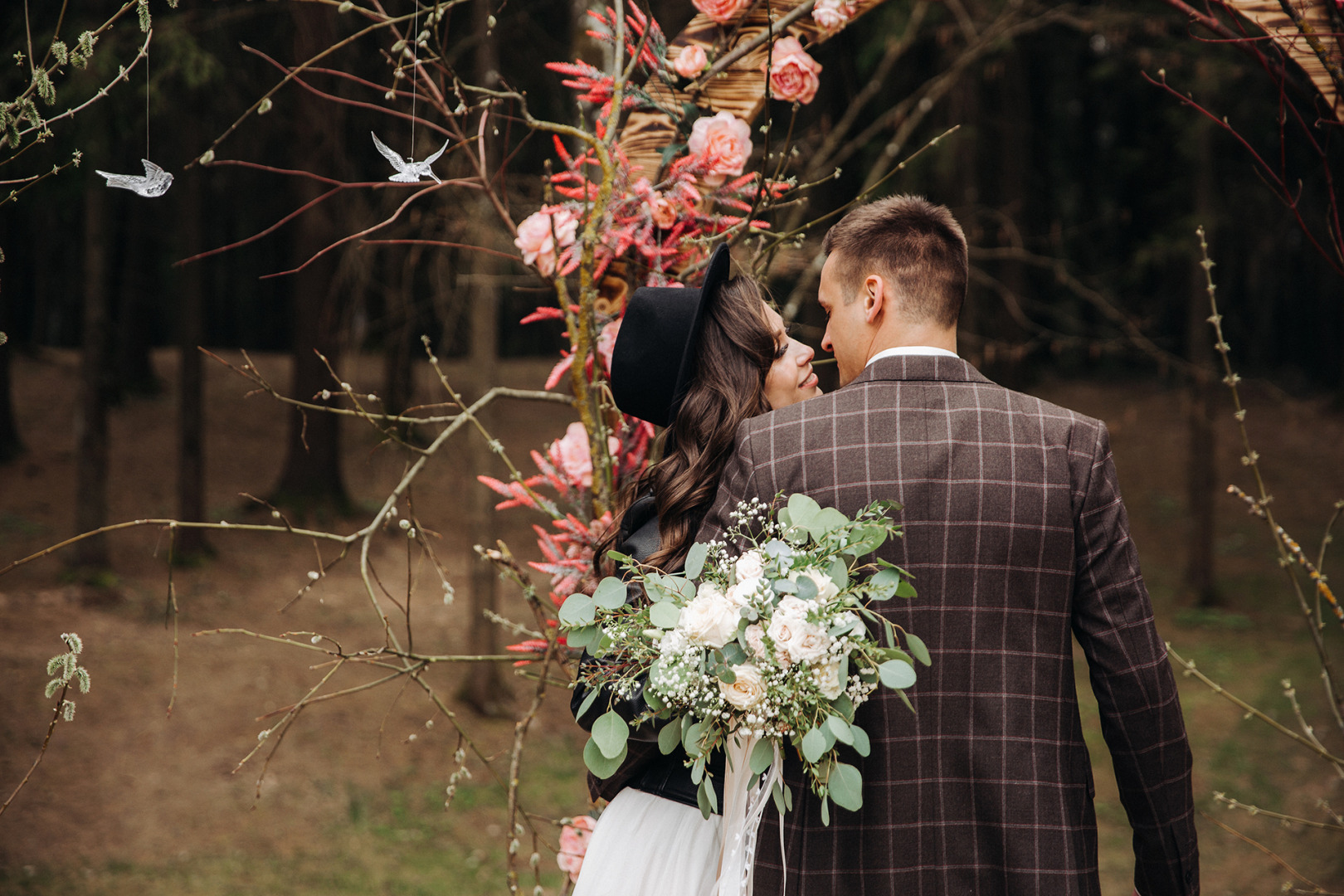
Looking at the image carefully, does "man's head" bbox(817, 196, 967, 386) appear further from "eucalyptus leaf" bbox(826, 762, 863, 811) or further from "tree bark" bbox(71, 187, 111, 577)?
"tree bark" bbox(71, 187, 111, 577)

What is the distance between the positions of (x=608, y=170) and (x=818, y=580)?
3.76ft

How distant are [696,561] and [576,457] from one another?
1.02m

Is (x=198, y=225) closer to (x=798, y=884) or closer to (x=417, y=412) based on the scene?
(x=417, y=412)

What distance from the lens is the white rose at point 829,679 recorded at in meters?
1.61

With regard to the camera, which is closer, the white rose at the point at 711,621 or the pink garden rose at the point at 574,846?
the white rose at the point at 711,621

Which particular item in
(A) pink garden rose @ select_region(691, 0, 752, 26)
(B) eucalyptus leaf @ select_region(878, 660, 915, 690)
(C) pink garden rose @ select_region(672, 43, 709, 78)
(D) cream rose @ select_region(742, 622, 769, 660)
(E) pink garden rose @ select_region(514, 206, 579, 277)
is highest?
(A) pink garden rose @ select_region(691, 0, 752, 26)

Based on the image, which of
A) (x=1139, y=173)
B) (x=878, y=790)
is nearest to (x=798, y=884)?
(x=878, y=790)

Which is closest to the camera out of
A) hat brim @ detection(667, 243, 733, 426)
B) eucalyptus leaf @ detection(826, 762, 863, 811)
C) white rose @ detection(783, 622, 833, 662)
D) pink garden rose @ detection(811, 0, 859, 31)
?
white rose @ detection(783, 622, 833, 662)

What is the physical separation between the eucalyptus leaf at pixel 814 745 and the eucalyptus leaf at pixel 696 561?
0.31 metres

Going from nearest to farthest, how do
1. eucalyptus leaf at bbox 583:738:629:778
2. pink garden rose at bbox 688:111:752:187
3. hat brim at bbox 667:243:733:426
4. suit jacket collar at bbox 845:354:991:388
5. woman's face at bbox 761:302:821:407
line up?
eucalyptus leaf at bbox 583:738:629:778 → suit jacket collar at bbox 845:354:991:388 → hat brim at bbox 667:243:733:426 → woman's face at bbox 761:302:821:407 → pink garden rose at bbox 688:111:752:187

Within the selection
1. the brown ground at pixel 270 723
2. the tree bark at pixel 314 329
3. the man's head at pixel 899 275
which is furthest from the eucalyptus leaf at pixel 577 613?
the tree bark at pixel 314 329

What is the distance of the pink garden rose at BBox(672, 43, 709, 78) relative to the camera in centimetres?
258

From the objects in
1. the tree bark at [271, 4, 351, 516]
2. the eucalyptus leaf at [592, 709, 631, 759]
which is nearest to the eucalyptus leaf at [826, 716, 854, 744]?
the eucalyptus leaf at [592, 709, 631, 759]

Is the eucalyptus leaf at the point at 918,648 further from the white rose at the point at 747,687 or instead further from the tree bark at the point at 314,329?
the tree bark at the point at 314,329
